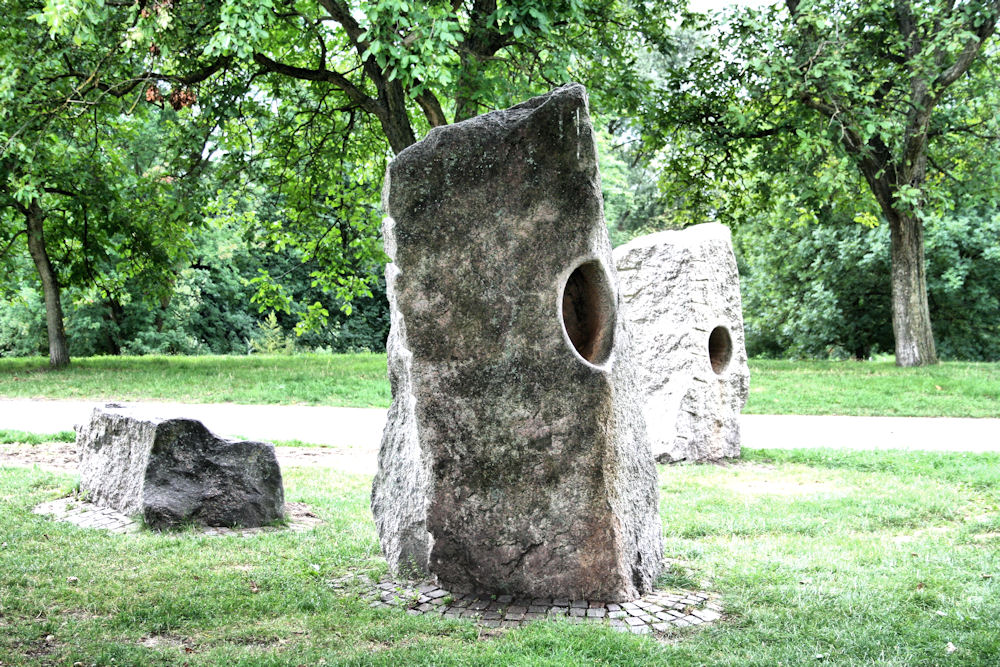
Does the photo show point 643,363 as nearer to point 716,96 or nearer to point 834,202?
point 716,96

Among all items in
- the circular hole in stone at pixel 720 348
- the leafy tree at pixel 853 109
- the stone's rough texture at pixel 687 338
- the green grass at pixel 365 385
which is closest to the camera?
the stone's rough texture at pixel 687 338

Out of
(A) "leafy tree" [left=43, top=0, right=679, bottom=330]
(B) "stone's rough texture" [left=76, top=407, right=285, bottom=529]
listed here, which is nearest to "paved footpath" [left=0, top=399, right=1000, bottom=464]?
(B) "stone's rough texture" [left=76, top=407, right=285, bottom=529]

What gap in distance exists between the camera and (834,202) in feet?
Answer: 64.6

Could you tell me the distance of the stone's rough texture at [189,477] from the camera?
22.3ft

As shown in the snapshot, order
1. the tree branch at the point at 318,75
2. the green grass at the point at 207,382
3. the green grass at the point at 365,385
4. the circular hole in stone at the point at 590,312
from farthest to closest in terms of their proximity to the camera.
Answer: the green grass at the point at 207,382 → the green grass at the point at 365,385 → the tree branch at the point at 318,75 → the circular hole in stone at the point at 590,312

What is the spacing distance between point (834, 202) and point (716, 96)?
4600 millimetres

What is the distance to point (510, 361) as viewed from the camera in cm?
493

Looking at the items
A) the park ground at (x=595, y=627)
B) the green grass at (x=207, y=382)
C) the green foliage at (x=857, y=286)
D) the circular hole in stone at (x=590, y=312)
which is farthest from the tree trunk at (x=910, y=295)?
the circular hole in stone at (x=590, y=312)

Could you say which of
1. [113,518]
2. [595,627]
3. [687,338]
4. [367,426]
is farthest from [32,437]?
[595,627]

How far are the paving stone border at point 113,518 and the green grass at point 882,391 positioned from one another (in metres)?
9.82

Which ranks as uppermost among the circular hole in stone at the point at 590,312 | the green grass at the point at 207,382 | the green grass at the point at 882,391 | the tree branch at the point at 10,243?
the tree branch at the point at 10,243

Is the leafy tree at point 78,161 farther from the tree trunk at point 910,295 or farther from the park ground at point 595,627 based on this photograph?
the tree trunk at point 910,295

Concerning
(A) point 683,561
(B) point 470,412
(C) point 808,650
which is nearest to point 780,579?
(A) point 683,561

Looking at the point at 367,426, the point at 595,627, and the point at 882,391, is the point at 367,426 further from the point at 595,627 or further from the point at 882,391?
the point at 882,391
